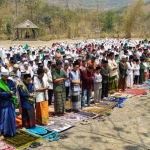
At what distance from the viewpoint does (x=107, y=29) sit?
50750 millimetres

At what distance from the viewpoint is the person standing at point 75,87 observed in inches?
281

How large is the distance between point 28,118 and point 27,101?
41 cm

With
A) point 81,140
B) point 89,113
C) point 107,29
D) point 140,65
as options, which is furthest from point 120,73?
point 107,29

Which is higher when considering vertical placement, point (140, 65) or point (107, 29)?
point (107, 29)

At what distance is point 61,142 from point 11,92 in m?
1.41

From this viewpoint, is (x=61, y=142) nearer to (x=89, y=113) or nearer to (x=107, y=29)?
(x=89, y=113)

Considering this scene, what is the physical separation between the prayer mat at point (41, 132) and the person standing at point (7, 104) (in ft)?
1.44

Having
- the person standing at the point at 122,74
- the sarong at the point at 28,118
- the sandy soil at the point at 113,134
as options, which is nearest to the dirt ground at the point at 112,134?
the sandy soil at the point at 113,134

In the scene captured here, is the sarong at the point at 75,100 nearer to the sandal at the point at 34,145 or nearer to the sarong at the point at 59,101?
the sarong at the point at 59,101

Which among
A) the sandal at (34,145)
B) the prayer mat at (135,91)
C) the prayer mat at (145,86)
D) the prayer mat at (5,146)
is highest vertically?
the prayer mat at (145,86)

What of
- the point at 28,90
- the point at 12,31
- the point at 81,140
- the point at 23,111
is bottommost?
the point at 81,140

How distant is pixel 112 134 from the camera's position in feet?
19.5

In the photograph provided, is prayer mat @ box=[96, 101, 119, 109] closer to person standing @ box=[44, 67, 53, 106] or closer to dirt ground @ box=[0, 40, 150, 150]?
dirt ground @ box=[0, 40, 150, 150]

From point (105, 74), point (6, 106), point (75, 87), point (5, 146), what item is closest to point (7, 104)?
point (6, 106)
